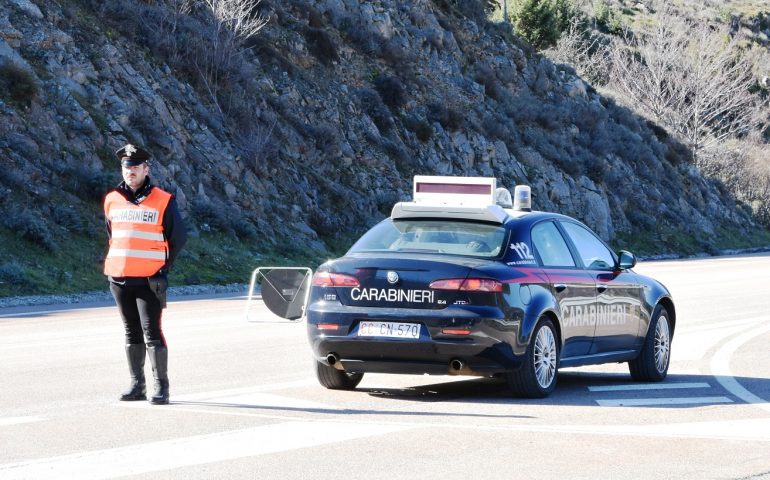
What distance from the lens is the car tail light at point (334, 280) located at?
33.2ft

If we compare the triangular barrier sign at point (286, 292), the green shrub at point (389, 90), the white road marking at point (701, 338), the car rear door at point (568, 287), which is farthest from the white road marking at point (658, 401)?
the green shrub at point (389, 90)

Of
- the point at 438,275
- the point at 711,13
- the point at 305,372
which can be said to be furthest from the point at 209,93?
the point at 711,13

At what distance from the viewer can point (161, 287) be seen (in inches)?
378

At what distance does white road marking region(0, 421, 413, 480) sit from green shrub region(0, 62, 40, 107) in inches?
912

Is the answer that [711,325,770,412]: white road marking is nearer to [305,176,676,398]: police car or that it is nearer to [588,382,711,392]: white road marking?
[588,382,711,392]: white road marking

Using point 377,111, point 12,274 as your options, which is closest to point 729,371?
point 12,274

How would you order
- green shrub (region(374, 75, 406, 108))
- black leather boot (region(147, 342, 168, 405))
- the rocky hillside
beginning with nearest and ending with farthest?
black leather boot (region(147, 342, 168, 405)) → the rocky hillside → green shrub (region(374, 75, 406, 108))

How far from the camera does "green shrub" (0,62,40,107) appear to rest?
3009 centimetres

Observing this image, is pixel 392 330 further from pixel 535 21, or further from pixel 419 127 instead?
pixel 535 21

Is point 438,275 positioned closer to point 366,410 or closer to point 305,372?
point 366,410

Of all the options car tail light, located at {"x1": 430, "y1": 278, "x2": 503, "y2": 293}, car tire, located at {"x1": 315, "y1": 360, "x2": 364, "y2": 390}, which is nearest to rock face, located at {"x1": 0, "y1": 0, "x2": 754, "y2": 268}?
car tire, located at {"x1": 315, "y1": 360, "x2": 364, "y2": 390}

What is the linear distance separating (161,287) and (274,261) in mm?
22073

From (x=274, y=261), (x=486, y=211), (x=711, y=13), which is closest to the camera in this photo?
(x=486, y=211)

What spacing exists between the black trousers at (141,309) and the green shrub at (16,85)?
71.0 ft
